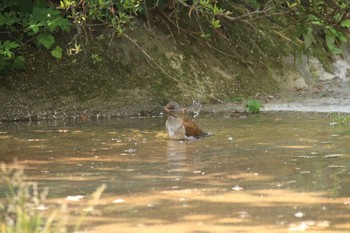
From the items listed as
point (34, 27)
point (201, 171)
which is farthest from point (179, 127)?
point (34, 27)

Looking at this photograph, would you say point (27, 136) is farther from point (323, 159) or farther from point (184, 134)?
point (323, 159)

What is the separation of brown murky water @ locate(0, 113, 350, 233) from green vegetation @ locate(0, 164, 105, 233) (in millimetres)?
244

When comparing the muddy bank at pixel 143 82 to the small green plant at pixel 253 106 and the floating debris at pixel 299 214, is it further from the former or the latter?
the floating debris at pixel 299 214

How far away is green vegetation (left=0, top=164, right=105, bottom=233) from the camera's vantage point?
4.90 m

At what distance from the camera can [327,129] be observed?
1109 centimetres

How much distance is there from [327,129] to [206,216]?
5273 mm

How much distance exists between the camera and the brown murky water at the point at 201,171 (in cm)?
607

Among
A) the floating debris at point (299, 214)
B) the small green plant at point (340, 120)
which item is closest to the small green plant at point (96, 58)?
the small green plant at point (340, 120)

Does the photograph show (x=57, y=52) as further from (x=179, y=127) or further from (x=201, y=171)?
(x=201, y=171)

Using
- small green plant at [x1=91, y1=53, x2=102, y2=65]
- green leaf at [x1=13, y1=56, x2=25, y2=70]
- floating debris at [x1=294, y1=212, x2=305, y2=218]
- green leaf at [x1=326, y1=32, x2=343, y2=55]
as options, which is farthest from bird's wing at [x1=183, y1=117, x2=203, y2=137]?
green leaf at [x1=326, y1=32, x2=343, y2=55]

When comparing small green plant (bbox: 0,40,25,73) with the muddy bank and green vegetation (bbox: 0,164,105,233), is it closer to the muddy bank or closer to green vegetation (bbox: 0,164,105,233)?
the muddy bank

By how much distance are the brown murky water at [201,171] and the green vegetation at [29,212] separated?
244 millimetres

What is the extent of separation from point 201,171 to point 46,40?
585 centimetres

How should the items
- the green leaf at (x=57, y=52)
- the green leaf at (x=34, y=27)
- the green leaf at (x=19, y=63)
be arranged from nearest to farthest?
1. the green leaf at (x=34, y=27)
2. the green leaf at (x=19, y=63)
3. the green leaf at (x=57, y=52)
